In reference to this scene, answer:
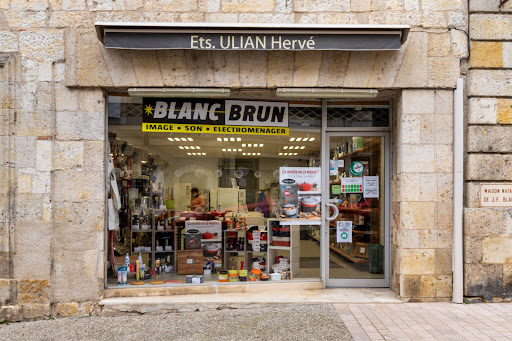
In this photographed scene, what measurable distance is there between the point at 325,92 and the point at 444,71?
1.58 m

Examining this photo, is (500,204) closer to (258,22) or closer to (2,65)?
(258,22)

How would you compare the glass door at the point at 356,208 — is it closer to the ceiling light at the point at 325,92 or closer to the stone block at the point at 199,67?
the ceiling light at the point at 325,92

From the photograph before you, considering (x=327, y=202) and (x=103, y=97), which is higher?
(x=103, y=97)

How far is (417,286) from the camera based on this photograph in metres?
5.22

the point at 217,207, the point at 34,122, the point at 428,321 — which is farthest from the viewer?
the point at 217,207

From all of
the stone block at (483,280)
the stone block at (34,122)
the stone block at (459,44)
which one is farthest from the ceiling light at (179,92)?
the stone block at (483,280)

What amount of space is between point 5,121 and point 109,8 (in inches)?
77.6

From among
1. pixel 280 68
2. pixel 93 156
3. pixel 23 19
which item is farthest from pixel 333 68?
pixel 23 19

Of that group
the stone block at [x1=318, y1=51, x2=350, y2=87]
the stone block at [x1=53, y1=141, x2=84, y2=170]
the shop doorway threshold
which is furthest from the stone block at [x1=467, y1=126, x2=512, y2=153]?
the stone block at [x1=53, y1=141, x2=84, y2=170]

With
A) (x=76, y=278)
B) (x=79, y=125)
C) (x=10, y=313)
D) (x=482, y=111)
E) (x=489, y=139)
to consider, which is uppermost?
(x=482, y=111)

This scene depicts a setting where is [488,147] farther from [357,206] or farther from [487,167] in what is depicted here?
[357,206]

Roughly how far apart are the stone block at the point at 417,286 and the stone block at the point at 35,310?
4562mm

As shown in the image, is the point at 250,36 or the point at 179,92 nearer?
the point at 250,36

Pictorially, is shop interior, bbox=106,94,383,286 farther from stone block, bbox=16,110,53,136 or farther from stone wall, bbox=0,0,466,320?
stone block, bbox=16,110,53,136
